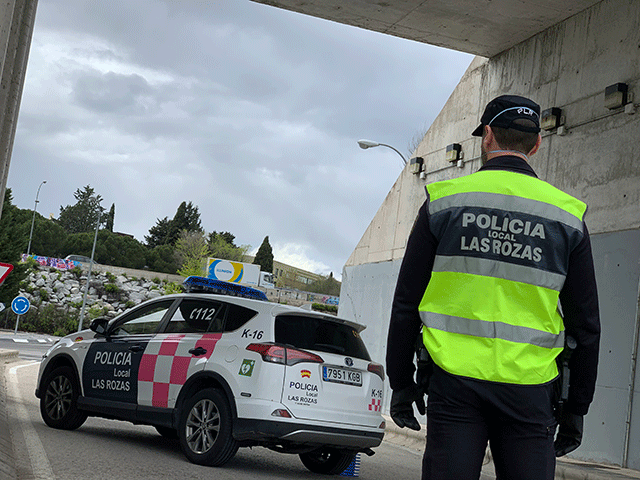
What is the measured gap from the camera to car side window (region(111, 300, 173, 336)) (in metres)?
8.76

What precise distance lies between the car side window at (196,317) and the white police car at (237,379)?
0.01 m

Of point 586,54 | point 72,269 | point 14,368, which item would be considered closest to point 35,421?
point 586,54

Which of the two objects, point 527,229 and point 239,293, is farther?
point 239,293

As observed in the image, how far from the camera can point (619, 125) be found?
11492 millimetres

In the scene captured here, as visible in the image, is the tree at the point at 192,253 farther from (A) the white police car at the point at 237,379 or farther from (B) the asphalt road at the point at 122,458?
(A) the white police car at the point at 237,379

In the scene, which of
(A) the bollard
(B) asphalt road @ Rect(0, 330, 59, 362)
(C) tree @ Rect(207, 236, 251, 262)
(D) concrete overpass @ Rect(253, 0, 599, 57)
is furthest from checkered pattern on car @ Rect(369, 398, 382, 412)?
(C) tree @ Rect(207, 236, 251, 262)

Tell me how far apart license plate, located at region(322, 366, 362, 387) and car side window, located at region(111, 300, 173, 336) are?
7.20 feet

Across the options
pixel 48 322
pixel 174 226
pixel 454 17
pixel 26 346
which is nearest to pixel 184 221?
pixel 174 226

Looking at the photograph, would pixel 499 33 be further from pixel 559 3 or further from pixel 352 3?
pixel 352 3

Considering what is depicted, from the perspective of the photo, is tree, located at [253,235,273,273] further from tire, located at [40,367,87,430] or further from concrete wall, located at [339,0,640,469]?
tire, located at [40,367,87,430]

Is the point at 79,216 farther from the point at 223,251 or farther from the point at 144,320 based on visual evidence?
the point at 144,320

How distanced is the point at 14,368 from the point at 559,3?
1499cm

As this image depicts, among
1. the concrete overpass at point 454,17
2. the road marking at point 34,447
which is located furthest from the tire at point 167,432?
the concrete overpass at point 454,17

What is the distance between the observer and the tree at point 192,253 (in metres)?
94.4
